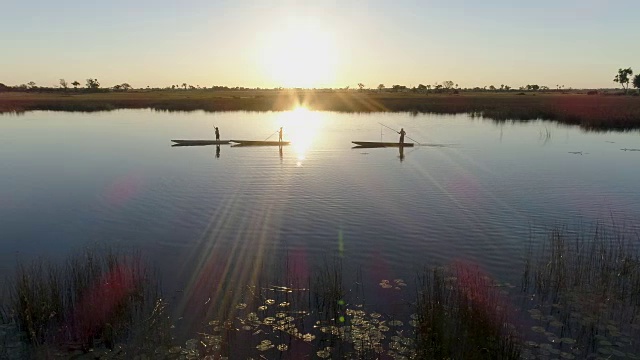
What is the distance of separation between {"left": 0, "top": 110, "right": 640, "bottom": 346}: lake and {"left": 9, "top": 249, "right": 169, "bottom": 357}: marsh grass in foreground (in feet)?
3.63

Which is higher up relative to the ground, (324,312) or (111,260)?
(111,260)

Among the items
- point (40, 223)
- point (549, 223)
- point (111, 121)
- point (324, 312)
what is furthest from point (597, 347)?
point (111, 121)

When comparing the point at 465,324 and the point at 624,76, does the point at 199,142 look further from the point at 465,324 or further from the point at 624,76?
the point at 624,76

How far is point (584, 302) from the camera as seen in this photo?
32.3 ft

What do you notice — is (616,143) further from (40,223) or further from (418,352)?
(40,223)

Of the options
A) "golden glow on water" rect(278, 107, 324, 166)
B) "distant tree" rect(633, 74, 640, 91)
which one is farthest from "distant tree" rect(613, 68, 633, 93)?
"golden glow on water" rect(278, 107, 324, 166)

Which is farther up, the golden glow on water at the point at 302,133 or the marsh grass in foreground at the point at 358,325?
the golden glow on water at the point at 302,133

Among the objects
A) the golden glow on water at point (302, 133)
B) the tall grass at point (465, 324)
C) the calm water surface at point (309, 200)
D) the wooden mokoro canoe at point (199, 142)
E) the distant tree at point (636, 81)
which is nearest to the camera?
the tall grass at point (465, 324)

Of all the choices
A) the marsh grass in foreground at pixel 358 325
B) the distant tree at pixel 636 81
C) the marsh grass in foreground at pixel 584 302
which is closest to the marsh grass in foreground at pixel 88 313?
the marsh grass in foreground at pixel 358 325

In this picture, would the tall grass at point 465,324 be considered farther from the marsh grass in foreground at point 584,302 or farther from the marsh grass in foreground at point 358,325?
the marsh grass in foreground at point 584,302

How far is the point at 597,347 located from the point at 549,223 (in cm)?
867

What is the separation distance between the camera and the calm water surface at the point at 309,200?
13633mm

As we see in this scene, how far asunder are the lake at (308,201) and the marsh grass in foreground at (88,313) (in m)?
1.11

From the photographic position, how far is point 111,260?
10766mm
